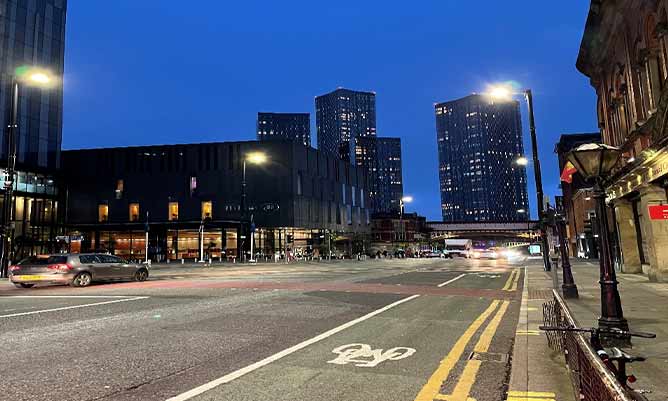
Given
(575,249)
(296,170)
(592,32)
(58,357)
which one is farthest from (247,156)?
(58,357)

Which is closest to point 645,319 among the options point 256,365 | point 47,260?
point 256,365

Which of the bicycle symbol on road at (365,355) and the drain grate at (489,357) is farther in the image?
the drain grate at (489,357)

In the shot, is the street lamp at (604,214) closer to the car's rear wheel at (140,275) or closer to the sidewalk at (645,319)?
the sidewalk at (645,319)

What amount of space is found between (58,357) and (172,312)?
4.61 m

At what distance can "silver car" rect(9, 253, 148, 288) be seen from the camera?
19.1m

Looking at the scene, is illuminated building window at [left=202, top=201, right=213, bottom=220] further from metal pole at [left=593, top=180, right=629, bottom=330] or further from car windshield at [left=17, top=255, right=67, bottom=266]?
metal pole at [left=593, top=180, right=629, bottom=330]

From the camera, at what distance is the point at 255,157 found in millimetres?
69875

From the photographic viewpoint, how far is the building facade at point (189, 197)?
6956 cm

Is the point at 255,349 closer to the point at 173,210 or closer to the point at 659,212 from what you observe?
the point at 659,212

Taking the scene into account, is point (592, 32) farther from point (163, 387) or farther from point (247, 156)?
point (247, 156)

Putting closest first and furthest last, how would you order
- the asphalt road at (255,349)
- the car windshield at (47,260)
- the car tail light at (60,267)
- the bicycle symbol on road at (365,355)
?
1. the asphalt road at (255,349)
2. the bicycle symbol on road at (365,355)
3. the car tail light at (60,267)
4. the car windshield at (47,260)

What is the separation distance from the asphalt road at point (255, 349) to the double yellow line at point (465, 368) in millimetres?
18

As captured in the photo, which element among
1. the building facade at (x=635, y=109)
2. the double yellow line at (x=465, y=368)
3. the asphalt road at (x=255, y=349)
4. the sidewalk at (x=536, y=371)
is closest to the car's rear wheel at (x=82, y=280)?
the asphalt road at (x=255, y=349)

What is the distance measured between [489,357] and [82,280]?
61.0 feet
